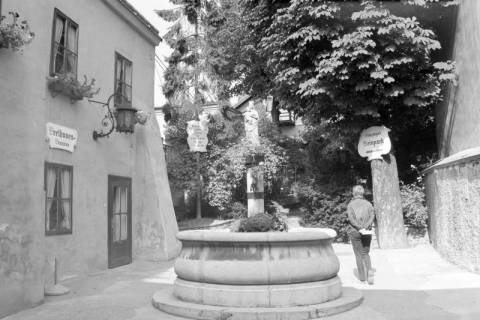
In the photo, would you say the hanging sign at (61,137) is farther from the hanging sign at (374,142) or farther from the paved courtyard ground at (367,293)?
the hanging sign at (374,142)

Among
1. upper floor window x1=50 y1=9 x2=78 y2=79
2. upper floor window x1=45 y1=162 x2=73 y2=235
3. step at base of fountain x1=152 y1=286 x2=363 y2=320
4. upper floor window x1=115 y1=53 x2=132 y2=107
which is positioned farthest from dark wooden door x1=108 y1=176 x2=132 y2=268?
step at base of fountain x1=152 y1=286 x2=363 y2=320

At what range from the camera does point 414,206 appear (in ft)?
49.5

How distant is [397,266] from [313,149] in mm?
8285

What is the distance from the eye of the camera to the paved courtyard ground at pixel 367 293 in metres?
6.15

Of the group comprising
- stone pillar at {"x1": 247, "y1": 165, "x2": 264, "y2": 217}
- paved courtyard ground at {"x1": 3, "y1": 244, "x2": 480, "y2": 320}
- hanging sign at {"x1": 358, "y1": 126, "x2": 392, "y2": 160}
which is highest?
hanging sign at {"x1": 358, "y1": 126, "x2": 392, "y2": 160}

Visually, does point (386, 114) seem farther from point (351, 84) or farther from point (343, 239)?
point (343, 239)

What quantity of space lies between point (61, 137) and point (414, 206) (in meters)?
10.9

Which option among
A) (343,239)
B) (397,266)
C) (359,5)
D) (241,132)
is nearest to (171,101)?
(241,132)

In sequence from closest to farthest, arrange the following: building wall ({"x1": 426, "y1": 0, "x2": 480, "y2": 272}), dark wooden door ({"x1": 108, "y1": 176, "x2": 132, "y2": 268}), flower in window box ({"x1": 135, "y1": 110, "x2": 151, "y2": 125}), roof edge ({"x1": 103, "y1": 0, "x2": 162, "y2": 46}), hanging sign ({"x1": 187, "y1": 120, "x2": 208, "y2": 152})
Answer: building wall ({"x1": 426, "y1": 0, "x2": 480, "y2": 272}) < dark wooden door ({"x1": 108, "y1": 176, "x2": 132, "y2": 268}) < roof edge ({"x1": 103, "y1": 0, "x2": 162, "y2": 46}) < flower in window box ({"x1": 135, "y1": 110, "x2": 151, "y2": 125}) < hanging sign ({"x1": 187, "y1": 120, "x2": 208, "y2": 152})

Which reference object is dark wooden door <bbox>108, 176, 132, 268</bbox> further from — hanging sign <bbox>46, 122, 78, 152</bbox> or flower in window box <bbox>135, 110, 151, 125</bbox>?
hanging sign <bbox>46, 122, 78, 152</bbox>

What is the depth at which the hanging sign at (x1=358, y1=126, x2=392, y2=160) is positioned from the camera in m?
13.4

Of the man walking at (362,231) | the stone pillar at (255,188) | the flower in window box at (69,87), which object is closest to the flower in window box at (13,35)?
the flower in window box at (69,87)

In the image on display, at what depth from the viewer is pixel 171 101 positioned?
83.8 ft

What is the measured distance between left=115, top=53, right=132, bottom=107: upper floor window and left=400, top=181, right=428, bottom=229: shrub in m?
9.12
